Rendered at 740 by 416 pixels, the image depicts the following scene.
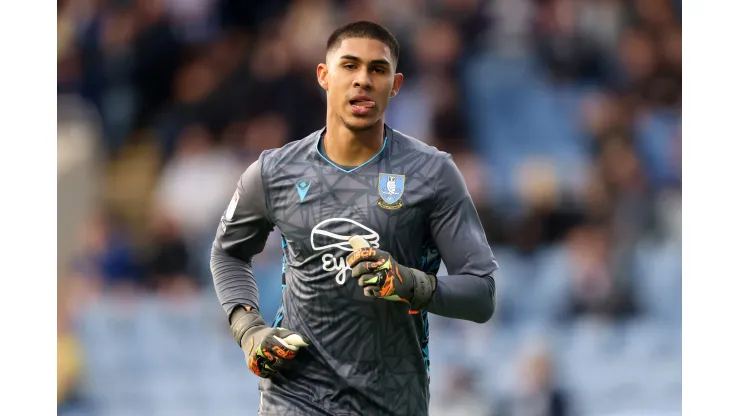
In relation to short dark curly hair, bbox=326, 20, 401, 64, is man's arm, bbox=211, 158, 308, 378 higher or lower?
lower

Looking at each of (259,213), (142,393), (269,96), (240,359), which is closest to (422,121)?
(269,96)

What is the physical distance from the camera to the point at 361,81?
3.94 m

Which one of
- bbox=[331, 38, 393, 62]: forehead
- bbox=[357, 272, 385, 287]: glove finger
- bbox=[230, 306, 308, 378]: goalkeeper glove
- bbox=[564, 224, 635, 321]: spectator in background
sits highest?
bbox=[564, 224, 635, 321]: spectator in background

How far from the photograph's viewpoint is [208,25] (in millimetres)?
9570

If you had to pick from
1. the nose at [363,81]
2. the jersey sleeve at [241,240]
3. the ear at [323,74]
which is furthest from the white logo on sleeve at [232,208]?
the nose at [363,81]

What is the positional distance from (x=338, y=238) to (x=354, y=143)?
0.43 metres

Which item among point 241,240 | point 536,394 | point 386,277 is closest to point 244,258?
point 241,240

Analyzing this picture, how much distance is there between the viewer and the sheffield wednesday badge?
396cm

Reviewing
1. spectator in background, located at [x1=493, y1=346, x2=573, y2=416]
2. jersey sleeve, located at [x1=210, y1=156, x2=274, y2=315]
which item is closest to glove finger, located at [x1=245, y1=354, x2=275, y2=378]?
jersey sleeve, located at [x1=210, y1=156, x2=274, y2=315]

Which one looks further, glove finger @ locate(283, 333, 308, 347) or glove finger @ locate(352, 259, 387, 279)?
glove finger @ locate(283, 333, 308, 347)

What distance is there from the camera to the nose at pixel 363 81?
3.94 m

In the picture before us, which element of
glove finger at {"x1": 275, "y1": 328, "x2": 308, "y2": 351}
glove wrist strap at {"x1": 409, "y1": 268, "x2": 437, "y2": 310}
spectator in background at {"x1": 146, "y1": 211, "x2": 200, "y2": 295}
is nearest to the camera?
glove wrist strap at {"x1": 409, "y1": 268, "x2": 437, "y2": 310}

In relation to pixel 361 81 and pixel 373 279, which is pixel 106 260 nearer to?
pixel 361 81

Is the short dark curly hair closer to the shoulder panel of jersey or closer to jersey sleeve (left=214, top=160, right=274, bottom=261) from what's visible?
the shoulder panel of jersey
